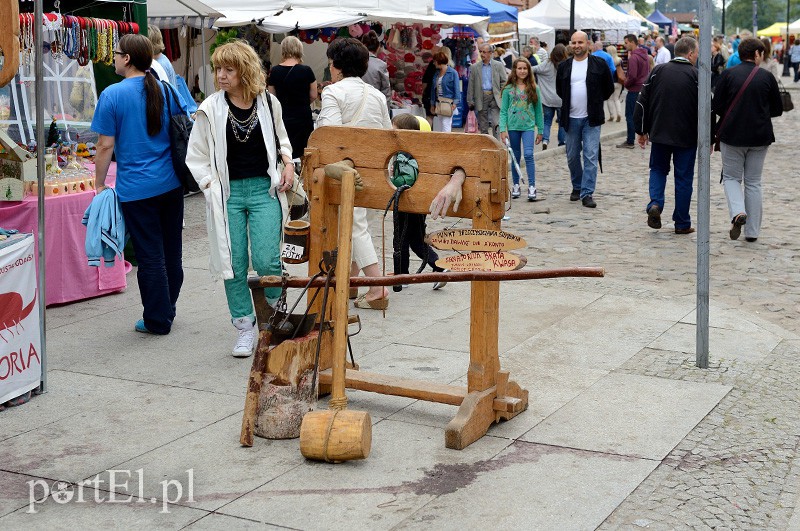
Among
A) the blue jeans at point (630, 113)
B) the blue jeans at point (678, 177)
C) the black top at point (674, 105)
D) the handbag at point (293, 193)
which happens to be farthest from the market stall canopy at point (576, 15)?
the handbag at point (293, 193)

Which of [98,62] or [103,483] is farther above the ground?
[98,62]

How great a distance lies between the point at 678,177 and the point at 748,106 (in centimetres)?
100

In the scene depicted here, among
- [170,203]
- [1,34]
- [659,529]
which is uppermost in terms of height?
[1,34]

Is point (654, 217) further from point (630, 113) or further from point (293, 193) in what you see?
point (630, 113)

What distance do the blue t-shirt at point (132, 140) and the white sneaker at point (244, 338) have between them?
3.32 ft

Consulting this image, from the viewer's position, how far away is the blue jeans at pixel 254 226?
20.2 feet

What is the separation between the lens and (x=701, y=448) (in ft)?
16.1

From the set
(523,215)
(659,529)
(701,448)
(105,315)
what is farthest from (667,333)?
(523,215)

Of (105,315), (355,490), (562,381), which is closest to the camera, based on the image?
(355,490)

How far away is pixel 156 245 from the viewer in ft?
22.3

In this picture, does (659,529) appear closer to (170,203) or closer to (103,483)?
(103,483)

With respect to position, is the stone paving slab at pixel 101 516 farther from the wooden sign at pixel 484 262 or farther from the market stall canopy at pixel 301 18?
the market stall canopy at pixel 301 18

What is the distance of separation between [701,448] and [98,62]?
21.6ft

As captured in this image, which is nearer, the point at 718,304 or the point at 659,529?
Answer: the point at 659,529
